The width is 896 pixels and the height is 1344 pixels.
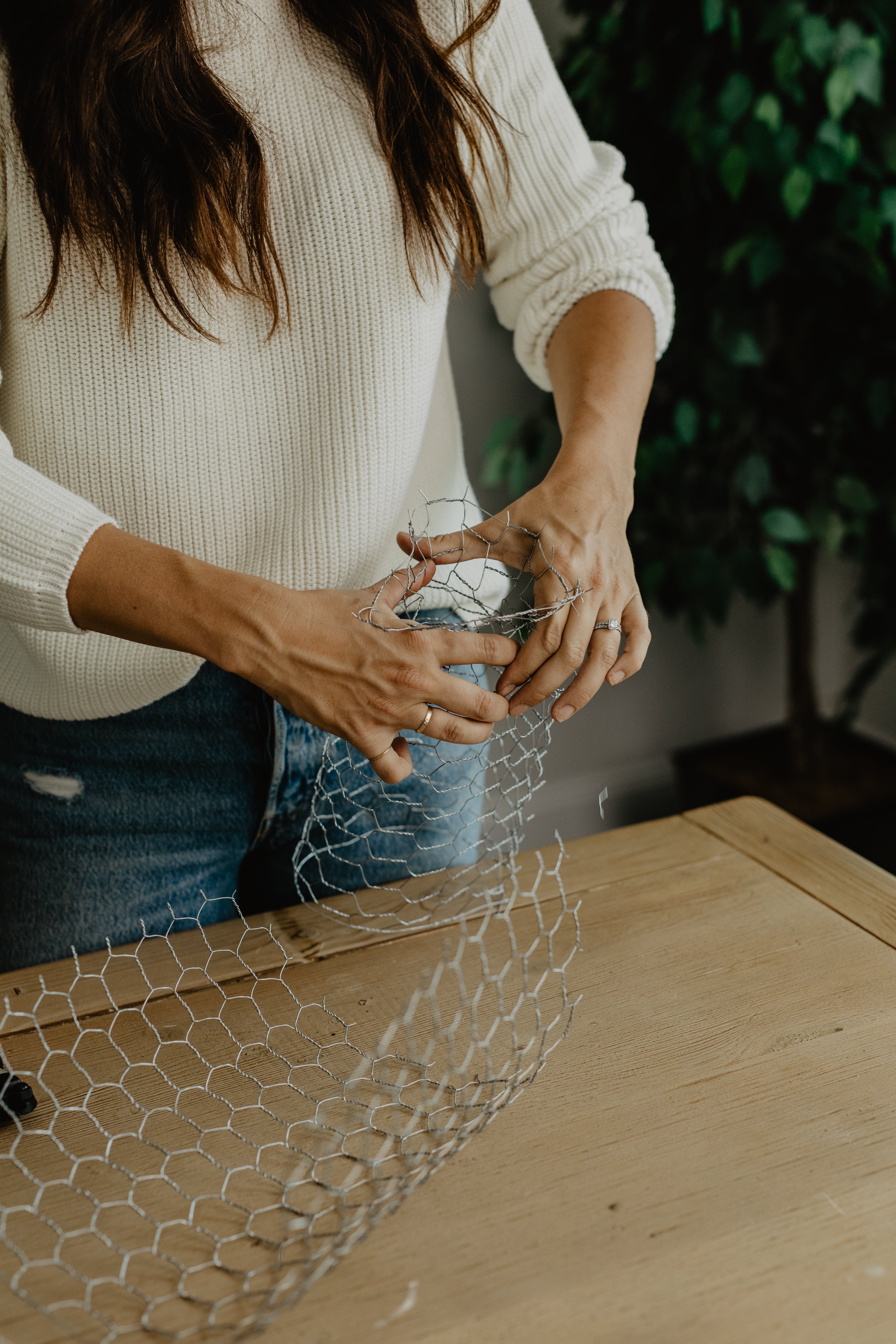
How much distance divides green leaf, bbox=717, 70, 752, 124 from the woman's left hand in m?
0.85

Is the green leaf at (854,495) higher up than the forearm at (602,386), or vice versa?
the forearm at (602,386)

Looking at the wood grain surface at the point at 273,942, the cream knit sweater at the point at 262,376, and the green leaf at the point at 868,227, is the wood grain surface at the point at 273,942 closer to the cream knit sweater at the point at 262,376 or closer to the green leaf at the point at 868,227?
the cream knit sweater at the point at 262,376

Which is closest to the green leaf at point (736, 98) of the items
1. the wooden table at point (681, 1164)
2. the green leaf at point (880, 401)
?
the green leaf at point (880, 401)

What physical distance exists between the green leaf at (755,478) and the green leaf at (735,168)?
0.36 metres

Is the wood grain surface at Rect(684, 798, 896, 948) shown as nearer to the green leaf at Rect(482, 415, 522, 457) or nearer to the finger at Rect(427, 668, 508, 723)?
the finger at Rect(427, 668, 508, 723)

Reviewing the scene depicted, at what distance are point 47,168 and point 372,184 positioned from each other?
0.20 m

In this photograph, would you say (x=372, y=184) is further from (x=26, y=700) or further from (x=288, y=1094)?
(x=288, y=1094)

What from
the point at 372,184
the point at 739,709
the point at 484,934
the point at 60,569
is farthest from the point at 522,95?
the point at 739,709

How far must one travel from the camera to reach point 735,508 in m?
1.62

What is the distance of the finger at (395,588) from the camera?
1.95 feet

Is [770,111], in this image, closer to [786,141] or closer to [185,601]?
[786,141]

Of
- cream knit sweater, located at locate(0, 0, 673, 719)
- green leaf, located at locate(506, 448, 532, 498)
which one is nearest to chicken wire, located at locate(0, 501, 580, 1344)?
cream knit sweater, located at locate(0, 0, 673, 719)

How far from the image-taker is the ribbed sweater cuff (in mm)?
572

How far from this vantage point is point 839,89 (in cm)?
122
